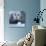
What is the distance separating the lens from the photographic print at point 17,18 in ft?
17.9

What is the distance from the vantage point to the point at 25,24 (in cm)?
550

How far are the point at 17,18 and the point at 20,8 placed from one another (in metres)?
0.43

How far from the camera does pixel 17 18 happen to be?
217 inches

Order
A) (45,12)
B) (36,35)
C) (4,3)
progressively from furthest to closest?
1. (4,3)
2. (45,12)
3. (36,35)

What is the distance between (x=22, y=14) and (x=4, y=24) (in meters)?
0.84

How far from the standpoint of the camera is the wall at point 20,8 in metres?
5.43

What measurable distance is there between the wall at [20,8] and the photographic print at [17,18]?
15 cm

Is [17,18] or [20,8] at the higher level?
[20,8]

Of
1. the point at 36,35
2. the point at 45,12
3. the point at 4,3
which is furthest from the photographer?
the point at 4,3

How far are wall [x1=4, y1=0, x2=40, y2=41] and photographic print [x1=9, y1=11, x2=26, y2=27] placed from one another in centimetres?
15

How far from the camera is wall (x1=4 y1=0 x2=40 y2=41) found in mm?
5434

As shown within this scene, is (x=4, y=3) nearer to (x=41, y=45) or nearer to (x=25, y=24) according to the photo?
(x=25, y=24)

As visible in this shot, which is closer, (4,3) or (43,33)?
(43,33)

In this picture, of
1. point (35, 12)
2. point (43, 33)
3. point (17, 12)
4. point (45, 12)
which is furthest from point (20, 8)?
point (43, 33)
